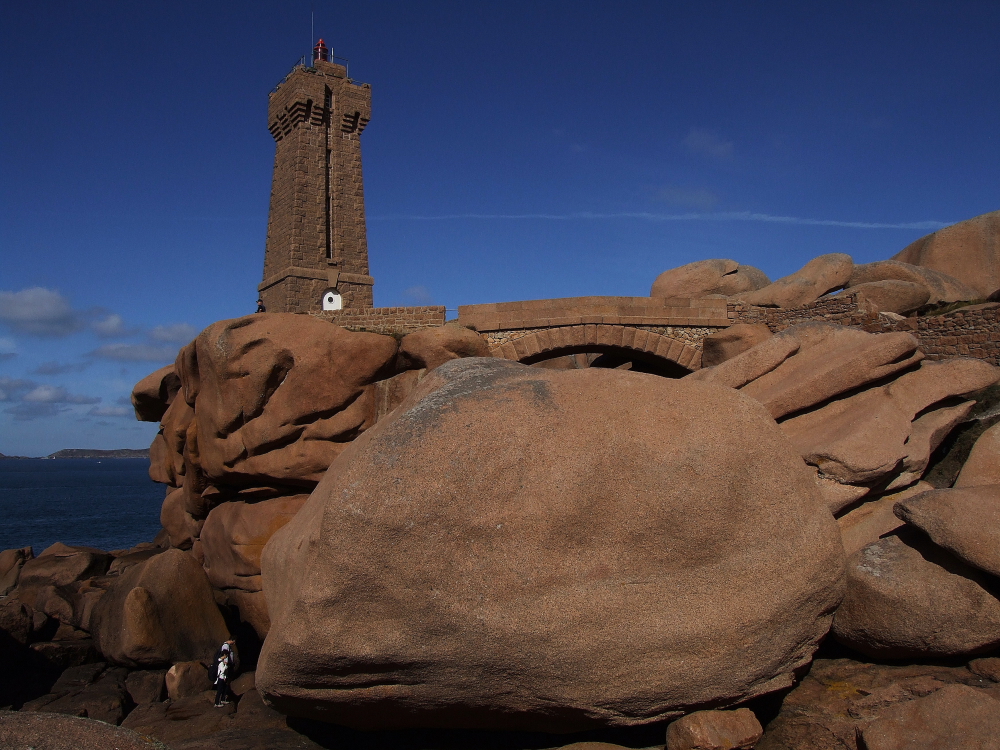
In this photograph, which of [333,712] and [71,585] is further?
[71,585]

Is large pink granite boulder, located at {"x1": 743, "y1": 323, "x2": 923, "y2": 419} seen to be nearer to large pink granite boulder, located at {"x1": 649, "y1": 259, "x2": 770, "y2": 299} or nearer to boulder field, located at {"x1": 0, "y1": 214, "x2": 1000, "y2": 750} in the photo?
boulder field, located at {"x1": 0, "y1": 214, "x2": 1000, "y2": 750}

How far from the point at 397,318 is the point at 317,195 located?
12.5m

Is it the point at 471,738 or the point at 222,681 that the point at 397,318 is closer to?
the point at 222,681

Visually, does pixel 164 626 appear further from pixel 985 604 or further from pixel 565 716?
pixel 985 604

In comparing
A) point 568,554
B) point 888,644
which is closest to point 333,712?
point 568,554

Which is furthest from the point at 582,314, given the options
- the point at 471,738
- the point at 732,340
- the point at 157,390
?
the point at 471,738

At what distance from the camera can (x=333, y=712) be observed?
649 centimetres


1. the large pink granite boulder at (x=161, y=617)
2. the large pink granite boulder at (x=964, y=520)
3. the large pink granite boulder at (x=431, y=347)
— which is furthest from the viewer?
the large pink granite boulder at (x=431, y=347)

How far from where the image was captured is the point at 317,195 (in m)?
28.5

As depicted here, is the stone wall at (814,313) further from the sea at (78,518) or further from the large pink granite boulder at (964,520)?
the sea at (78,518)

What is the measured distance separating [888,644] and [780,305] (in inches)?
502

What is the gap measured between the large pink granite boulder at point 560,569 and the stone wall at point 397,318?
38.4 feet

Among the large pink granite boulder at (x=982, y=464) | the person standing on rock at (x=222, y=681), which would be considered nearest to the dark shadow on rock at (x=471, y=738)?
the person standing on rock at (x=222, y=681)

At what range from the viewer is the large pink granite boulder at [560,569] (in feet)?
19.1
